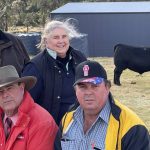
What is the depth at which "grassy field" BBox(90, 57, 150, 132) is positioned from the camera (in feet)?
33.6

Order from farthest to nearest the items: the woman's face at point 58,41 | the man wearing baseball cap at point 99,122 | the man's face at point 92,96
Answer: the woman's face at point 58,41 < the man's face at point 92,96 < the man wearing baseball cap at point 99,122

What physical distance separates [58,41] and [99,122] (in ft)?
4.04

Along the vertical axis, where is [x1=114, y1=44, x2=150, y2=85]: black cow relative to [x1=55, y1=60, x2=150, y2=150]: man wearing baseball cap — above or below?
below

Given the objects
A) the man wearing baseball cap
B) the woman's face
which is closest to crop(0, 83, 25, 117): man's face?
the man wearing baseball cap

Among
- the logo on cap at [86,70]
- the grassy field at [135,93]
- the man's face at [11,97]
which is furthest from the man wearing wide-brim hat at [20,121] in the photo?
the grassy field at [135,93]

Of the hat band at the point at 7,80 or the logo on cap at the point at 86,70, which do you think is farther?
the hat band at the point at 7,80

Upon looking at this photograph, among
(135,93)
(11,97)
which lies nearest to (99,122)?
(11,97)

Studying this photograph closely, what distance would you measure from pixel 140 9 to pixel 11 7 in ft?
47.6

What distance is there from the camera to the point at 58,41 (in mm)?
4555

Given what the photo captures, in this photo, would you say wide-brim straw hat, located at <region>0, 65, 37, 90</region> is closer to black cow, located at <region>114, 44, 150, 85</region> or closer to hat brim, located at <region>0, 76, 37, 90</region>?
hat brim, located at <region>0, 76, 37, 90</region>

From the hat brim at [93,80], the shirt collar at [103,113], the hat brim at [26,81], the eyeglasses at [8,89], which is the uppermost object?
the hat brim at [93,80]

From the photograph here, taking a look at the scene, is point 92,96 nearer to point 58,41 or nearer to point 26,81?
point 26,81

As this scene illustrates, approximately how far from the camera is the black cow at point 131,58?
1468 cm

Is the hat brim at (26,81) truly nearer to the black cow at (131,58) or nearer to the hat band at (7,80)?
the hat band at (7,80)
